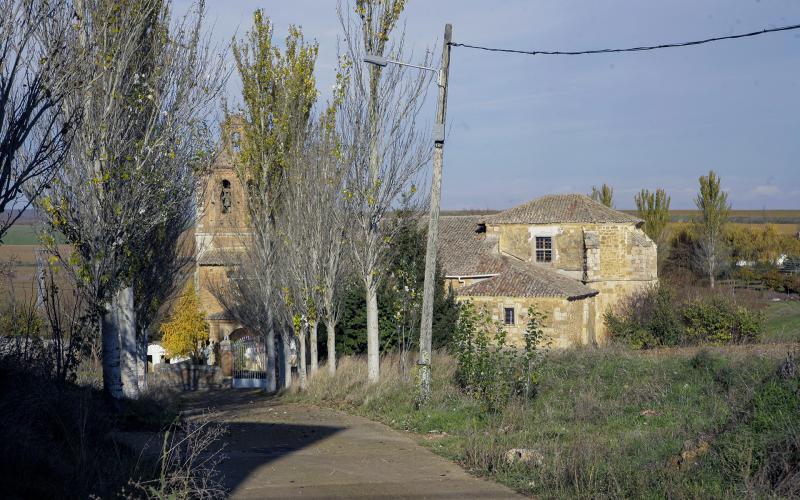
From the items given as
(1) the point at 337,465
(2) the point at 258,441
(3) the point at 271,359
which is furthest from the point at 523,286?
(1) the point at 337,465

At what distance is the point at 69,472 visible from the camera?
21.5 ft

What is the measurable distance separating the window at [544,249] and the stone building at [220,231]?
17050 mm

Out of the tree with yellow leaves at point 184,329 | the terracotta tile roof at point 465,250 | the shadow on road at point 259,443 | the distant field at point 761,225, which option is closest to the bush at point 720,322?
the terracotta tile roof at point 465,250

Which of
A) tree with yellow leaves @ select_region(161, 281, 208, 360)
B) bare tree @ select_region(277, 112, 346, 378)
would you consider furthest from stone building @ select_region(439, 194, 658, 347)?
bare tree @ select_region(277, 112, 346, 378)

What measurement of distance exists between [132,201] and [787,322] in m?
34.7

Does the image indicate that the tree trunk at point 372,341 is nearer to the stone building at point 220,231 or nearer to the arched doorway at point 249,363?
the stone building at point 220,231

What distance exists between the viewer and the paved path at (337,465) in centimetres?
781

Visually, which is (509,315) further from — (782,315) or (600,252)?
(782,315)

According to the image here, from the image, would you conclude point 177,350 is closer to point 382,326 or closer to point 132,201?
point 382,326

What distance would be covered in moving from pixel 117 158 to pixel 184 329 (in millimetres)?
28025

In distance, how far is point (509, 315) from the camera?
38.4m

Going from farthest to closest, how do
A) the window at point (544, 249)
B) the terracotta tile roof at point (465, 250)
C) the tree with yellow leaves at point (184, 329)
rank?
the window at point (544, 249)
the terracotta tile roof at point (465, 250)
the tree with yellow leaves at point (184, 329)

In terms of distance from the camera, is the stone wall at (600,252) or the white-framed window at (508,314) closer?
the white-framed window at (508,314)

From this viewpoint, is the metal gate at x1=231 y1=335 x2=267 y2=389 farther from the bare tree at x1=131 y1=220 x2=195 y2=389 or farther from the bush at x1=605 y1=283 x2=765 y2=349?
the bush at x1=605 y1=283 x2=765 y2=349
